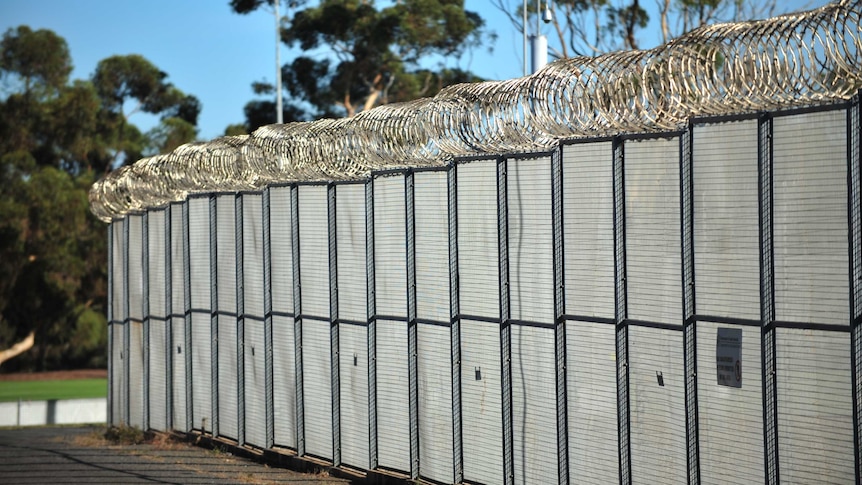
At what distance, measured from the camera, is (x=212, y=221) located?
1404 centimetres

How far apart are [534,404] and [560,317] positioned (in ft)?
2.34

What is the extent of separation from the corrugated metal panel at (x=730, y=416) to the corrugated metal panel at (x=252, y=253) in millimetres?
6520

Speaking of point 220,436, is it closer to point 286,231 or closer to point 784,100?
point 286,231

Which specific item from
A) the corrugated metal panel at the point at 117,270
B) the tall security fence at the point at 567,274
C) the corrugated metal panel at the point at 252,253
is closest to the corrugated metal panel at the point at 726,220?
the tall security fence at the point at 567,274

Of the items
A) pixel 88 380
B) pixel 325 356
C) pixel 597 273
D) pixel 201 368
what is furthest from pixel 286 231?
pixel 88 380

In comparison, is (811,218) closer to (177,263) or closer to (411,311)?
(411,311)

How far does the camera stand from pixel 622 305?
26.4 ft

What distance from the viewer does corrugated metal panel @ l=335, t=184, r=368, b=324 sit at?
36.6 feet

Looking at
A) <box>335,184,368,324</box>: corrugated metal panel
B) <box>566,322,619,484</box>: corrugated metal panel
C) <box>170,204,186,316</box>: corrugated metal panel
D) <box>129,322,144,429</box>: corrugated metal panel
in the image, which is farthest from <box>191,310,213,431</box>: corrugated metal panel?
<box>566,322,619,484</box>: corrugated metal panel

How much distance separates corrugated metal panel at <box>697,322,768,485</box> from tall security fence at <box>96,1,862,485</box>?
0.05ft

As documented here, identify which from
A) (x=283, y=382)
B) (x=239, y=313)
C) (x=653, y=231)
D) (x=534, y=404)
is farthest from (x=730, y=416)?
(x=239, y=313)

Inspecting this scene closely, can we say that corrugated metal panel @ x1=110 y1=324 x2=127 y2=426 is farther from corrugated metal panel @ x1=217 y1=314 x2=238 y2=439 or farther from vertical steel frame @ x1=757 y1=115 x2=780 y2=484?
vertical steel frame @ x1=757 y1=115 x2=780 y2=484

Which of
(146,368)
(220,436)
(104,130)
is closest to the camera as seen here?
(220,436)

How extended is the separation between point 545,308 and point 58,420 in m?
20.7
